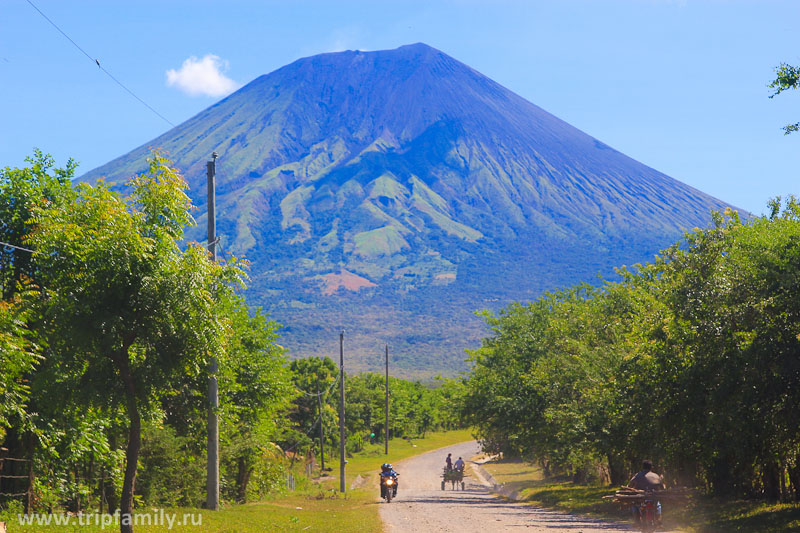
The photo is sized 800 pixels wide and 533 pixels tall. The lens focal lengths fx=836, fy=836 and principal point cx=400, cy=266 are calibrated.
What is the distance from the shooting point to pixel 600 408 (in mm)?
30188

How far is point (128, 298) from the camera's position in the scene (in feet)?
56.3

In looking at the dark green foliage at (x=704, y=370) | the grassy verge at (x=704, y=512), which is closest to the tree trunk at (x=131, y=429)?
the dark green foliage at (x=704, y=370)

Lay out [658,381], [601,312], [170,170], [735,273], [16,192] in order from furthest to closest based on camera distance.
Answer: [601,312] → [16,192] → [658,381] → [735,273] → [170,170]

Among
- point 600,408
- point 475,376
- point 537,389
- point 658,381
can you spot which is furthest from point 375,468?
point 658,381

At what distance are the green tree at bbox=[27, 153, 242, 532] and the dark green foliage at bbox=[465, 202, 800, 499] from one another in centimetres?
1221

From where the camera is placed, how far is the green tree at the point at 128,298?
55.4 feet

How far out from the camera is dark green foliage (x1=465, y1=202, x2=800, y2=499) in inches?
760

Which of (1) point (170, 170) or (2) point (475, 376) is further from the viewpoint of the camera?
(2) point (475, 376)

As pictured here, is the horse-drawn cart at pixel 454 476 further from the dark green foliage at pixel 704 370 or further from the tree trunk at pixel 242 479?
the dark green foliage at pixel 704 370

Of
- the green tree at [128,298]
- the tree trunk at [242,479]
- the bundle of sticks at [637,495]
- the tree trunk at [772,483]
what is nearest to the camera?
the green tree at [128,298]

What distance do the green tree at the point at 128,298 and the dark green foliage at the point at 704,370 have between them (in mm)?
12214

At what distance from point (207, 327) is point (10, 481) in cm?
1254

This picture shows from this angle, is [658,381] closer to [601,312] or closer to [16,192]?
[601,312]

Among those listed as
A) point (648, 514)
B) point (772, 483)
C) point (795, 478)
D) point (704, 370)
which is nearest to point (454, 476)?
point (772, 483)
